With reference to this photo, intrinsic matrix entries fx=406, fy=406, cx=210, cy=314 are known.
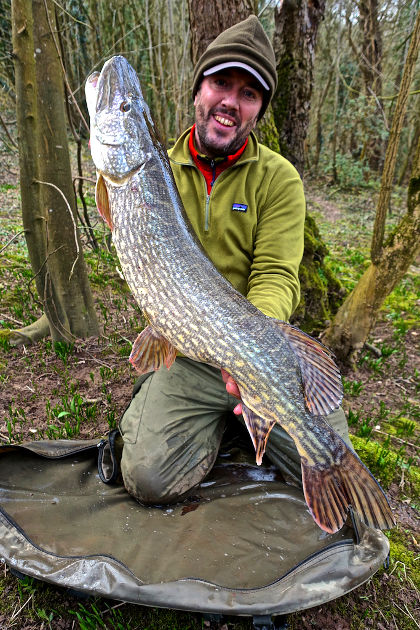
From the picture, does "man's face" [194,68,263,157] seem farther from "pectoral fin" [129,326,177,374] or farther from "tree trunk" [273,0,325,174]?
"tree trunk" [273,0,325,174]

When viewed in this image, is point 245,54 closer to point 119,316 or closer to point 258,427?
point 258,427

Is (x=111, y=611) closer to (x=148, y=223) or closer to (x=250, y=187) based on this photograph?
(x=148, y=223)

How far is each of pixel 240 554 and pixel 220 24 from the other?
3.72m

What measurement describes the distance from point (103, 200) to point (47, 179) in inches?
51.4

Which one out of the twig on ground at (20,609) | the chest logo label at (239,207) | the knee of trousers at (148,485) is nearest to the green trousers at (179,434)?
the knee of trousers at (148,485)

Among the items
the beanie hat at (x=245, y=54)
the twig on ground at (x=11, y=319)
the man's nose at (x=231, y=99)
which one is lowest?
the twig on ground at (x=11, y=319)

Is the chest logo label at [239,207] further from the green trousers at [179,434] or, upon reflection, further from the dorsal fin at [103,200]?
the green trousers at [179,434]

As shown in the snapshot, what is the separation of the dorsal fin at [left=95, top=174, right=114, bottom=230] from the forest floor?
1113mm

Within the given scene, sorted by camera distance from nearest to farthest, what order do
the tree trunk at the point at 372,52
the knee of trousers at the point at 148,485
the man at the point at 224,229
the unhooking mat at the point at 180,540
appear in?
the unhooking mat at the point at 180,540 < the knee of trousers at the point at 148,485 < the man at the point at 224,229 < the tree trunk at the point at 372,52

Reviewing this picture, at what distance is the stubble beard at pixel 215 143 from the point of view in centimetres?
234

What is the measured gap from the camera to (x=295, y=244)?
7.97 feet

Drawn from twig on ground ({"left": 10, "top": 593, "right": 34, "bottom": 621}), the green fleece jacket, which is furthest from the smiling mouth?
twig on ground ({"left": 10, "top": 593, "right": 34, "bottom": 621})

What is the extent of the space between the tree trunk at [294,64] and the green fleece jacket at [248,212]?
177cm

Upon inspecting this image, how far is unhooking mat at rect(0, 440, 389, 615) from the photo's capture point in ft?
5.30
